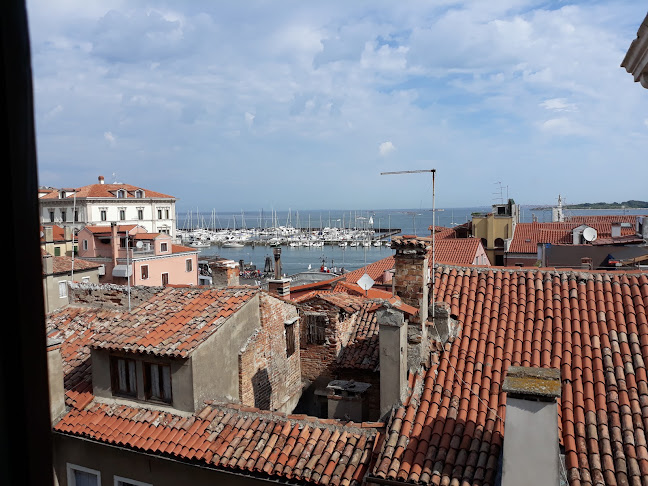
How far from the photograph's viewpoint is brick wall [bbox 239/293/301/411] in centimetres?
1005

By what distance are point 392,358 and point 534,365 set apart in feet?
7.24

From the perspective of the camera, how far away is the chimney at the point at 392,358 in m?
7.78

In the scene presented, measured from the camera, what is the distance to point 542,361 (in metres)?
8.07

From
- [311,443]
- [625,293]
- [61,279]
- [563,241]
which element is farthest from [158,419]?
[563,241]

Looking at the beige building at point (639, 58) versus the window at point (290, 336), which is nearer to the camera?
the beige building at point (639, 58)

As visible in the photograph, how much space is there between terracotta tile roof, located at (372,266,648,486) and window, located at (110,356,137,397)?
15.2 ft

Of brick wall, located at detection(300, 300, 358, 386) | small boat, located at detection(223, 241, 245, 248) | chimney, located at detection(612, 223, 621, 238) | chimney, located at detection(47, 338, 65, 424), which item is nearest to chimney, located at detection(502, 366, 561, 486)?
brick wall, located at detection(300, 300, 358, 386)

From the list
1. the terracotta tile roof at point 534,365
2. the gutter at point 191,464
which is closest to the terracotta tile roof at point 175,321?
the gutter at point 191,464

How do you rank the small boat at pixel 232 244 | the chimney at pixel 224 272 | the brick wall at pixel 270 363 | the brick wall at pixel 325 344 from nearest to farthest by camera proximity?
1. the brick wall at pixel 270 363
2. the brick wall at pixel 325 344
3. the chimney at pixel 224 272
4. the small boat at pixel 232 244

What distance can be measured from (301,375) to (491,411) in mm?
5816

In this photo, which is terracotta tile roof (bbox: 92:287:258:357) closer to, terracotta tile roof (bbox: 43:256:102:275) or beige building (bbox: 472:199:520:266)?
terracotta tile roof (bbox: 43:256:102:275)

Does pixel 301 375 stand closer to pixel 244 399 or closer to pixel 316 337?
pixel 316 337

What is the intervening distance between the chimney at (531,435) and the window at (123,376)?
20.5 ft

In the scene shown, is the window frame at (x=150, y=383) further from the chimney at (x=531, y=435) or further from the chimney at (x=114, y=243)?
the chimney at (x=114, y=243)
